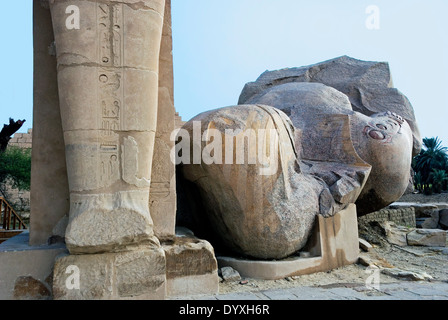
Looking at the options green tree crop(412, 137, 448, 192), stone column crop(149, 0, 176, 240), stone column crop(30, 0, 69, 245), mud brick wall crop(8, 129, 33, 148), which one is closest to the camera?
stone column crop(30, 0, 69, 245)

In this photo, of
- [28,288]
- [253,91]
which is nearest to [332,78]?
[253,91]

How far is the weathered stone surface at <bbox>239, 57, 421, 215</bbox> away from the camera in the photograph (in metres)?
3.96

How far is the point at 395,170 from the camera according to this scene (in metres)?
3.98

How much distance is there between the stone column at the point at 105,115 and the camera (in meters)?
2.05

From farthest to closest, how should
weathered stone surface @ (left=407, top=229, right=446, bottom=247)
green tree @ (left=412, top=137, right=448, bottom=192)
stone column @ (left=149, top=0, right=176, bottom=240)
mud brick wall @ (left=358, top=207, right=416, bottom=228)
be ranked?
green tree @ (left=412, top=137, right=448, bottom=192), mud brick wall @ (left=358, top=207, right=416, bottom=228), weathered stone surface @ (left=407, top=229, right=446, bottom=247), stone column @ (left=149, top=0, right=176, bottom=240)

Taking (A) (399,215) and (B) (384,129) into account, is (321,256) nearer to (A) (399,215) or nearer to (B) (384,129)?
(B) (384,129)

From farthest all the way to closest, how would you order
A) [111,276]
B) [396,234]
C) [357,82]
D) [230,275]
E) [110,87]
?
[357,82]
[396,234]
[230,275]
[110,87]
[111,276]

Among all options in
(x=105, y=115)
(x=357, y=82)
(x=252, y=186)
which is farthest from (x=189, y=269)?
(x=357, y=82)

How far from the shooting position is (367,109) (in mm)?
5180

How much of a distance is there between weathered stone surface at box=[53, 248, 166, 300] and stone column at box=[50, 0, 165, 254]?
0.19 feet

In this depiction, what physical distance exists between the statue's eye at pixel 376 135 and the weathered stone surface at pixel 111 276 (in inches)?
105

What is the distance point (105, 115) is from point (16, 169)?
12.4 m

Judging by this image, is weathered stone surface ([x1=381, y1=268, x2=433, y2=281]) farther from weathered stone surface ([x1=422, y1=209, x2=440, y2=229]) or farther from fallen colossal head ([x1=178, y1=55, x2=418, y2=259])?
weathered stone surface ([x1=422, y1=209, x2=440, y2=229])

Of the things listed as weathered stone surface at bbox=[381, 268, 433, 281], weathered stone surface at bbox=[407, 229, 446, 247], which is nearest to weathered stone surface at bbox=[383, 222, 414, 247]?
weathered stone surface at bbox=[407, 229, 446, 247]
